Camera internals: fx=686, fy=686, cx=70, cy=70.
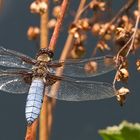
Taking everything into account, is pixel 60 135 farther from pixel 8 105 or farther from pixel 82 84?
pixel 82 84

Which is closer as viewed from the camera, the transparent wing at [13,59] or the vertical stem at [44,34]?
the vertical stem at [44,34]

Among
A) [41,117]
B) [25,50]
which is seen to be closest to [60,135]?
[25,50]

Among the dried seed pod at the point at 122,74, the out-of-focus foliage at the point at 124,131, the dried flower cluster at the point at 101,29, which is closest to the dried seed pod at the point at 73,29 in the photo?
the dried flower cluster at the point at 101,29

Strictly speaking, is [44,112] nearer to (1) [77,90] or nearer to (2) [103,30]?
(1) [77,90]

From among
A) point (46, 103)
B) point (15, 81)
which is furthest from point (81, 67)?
point (46, 103)

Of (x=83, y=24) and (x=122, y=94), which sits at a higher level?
(x=83, y=24)

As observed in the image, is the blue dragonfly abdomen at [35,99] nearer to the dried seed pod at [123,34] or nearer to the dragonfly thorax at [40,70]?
the dragonfly thorax at [40,70]

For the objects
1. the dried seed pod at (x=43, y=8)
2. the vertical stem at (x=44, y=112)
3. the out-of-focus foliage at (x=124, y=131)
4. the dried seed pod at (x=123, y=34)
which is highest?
the dried seed pod at (x=43, y=8)
